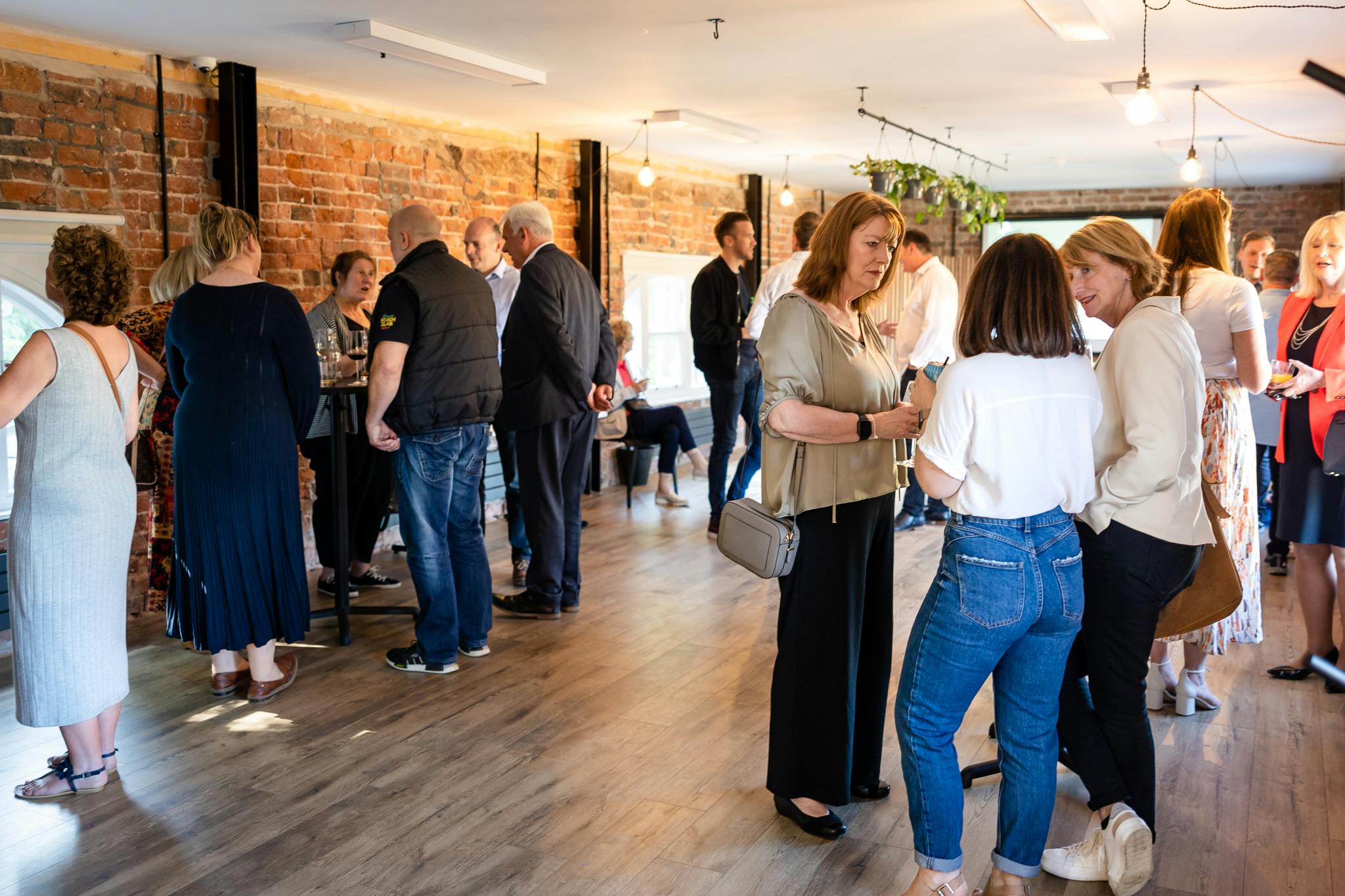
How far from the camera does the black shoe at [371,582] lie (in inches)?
223

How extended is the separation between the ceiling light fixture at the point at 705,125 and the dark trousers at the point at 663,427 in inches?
77.0

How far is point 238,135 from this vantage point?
5.65 metres

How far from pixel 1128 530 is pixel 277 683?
10.0 ft

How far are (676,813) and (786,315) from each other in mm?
→ 1470

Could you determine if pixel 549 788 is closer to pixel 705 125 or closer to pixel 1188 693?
pixel 1188 693

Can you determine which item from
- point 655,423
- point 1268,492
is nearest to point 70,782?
point 655,423

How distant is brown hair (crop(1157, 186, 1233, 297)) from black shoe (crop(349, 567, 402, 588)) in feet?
12.9

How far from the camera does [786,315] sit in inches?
111

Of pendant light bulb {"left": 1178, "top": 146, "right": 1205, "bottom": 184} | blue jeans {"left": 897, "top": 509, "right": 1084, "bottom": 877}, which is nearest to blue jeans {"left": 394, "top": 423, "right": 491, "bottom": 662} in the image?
blue jeans {"left": 897, "top": 509, "right": 1084, "bottom": 877}

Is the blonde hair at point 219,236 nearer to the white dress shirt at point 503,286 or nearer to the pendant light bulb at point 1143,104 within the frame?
the white dress shirt at point 503,286

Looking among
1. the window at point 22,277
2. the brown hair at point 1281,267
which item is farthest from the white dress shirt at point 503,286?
the brown hair at point 1281,267

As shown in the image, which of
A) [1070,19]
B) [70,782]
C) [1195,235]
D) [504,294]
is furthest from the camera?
[504,294]

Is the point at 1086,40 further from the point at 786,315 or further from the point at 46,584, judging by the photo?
the point at 46,584

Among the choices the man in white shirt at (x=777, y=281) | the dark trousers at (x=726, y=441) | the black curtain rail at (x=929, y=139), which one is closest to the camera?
the man in white shirt at (x=777, y=281)
